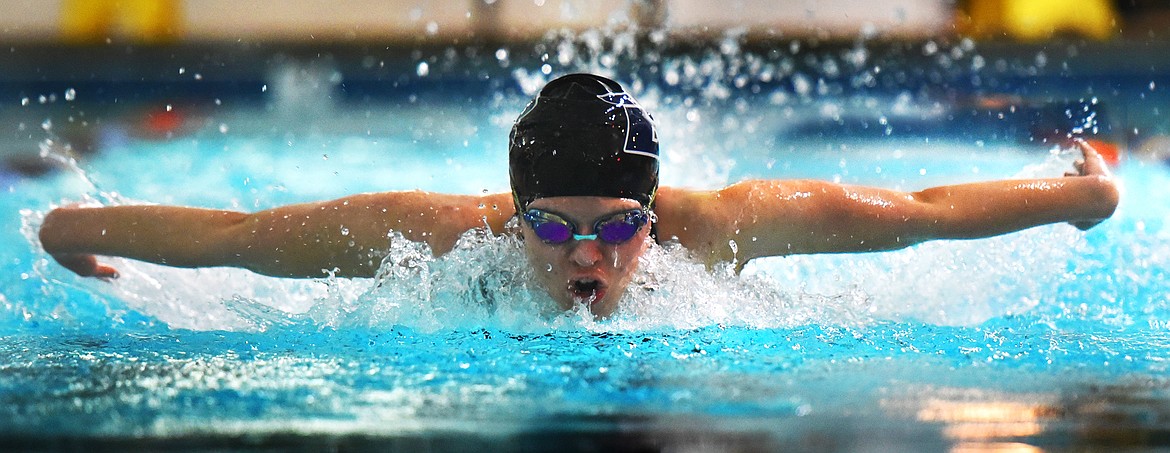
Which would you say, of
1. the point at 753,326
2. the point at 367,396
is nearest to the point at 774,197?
the point at 753,326

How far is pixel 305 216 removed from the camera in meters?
2.75

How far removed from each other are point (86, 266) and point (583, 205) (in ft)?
4.66

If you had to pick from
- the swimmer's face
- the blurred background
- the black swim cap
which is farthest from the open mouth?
the blurred background

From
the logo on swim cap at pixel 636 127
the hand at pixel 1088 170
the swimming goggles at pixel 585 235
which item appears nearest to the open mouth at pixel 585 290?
the swimming goggles at pixel 585 235

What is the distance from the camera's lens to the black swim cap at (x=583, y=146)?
2.54m

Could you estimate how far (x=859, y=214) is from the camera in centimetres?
277

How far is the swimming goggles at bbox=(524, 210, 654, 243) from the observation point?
250 cm

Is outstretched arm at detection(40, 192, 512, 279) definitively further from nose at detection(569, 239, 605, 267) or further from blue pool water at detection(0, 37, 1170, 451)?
nose at detection(569, 239, 605, 267)

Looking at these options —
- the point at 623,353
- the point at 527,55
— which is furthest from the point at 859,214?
the point at 527,55

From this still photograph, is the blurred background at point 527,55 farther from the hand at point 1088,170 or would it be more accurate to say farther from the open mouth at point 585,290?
the open mouth at point 585,290

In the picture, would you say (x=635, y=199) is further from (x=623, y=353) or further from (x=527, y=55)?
(x=527, y=55)

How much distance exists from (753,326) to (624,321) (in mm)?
311

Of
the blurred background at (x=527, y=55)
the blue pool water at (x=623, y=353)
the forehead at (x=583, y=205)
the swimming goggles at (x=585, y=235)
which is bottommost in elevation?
the blue pool water at (x=623, y=353)

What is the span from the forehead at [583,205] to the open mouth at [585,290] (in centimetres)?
16
